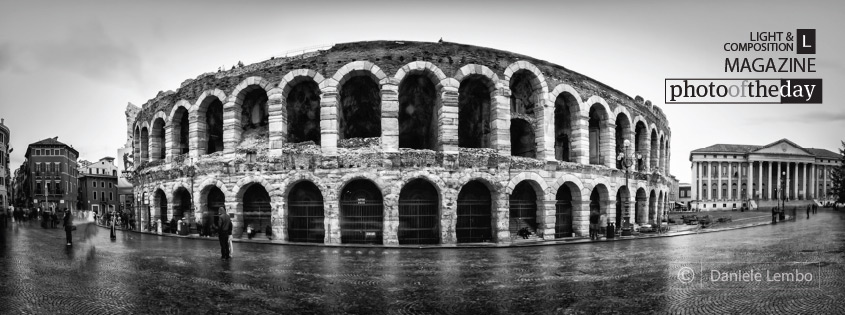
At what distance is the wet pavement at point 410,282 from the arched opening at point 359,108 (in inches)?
296

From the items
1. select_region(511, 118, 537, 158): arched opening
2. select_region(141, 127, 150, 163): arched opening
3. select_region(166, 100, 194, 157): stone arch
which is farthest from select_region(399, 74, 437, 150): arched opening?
select_region(141, 127, 150, 163): arched opening

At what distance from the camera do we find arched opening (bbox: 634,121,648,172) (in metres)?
28.4

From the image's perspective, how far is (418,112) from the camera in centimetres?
2148

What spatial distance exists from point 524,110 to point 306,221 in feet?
38.7

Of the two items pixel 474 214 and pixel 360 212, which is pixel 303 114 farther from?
pixel 474 214

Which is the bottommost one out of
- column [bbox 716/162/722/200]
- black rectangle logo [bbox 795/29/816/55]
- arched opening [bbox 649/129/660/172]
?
column [bbox 716/162/722/200]

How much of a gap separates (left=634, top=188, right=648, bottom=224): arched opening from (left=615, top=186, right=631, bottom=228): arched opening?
2.84 meters

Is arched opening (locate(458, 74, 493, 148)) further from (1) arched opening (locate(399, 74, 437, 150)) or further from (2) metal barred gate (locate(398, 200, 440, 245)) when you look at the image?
(2) metal barred gate (locate(398, 200, 440, 245))

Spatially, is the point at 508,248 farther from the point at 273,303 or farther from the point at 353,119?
the point at 273,303

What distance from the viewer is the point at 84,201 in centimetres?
7831

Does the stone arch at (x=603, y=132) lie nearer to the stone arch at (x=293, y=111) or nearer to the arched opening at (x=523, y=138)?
the arched opening at (x=523, y=138)

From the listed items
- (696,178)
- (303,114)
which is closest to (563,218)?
(303,114)

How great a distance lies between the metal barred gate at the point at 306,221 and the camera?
19.8 meters

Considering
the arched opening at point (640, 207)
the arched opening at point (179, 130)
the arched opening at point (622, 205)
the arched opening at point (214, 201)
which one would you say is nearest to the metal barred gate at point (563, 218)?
the arched opening at point (622, 205)
